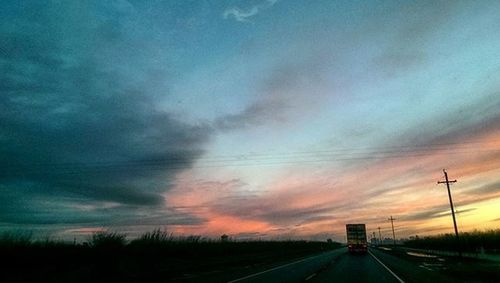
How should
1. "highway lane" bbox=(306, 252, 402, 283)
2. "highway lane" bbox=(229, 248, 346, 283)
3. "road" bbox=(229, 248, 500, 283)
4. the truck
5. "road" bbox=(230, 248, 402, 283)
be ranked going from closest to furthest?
"highway lane" bbox=(229, 248, 346, 283) → "road" bbox=(230, 248, 402, 283) → "highway lane" bbox=(306, 252, 402, 283) → "road" bbox=(229, 248, 500, 283) → the truck

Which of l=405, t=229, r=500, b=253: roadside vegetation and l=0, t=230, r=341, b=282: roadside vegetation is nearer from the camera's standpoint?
l=0, t=230, r=341, b=282: roadside vegetation

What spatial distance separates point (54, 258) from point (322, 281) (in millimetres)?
15723

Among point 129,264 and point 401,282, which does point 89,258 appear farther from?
point 401,282

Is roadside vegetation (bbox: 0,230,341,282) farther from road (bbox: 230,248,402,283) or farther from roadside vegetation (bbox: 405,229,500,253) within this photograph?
roadside vegetation (bbox: 405,229,500,253)

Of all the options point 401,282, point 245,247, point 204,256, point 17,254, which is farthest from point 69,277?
point 245,247

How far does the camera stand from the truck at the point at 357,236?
5853cm

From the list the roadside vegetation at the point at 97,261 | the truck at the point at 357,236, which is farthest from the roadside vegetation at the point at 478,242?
the roadside vegetation at the point at 97,261

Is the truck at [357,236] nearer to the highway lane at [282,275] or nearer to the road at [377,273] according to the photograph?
the road at [377,273]

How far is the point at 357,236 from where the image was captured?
2319 inches

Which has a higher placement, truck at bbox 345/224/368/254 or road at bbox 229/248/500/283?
truck at bbox 345/224/368/254

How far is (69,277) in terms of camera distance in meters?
19.3

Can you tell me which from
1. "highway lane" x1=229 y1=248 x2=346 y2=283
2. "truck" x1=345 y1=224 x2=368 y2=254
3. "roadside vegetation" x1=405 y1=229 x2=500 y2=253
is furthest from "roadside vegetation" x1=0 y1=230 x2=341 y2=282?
"roadside vegetation" x1=405 y1=229 x2=500 y2=253

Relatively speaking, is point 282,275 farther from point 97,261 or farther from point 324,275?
point 97,261

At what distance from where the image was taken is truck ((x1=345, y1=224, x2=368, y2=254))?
58.5 meters
